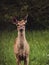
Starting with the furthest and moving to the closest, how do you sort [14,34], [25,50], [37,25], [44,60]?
[37,25]
[14,34]
[44,60]
[25,50]

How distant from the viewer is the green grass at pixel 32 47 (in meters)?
15.3

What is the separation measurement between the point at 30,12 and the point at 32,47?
6079mm

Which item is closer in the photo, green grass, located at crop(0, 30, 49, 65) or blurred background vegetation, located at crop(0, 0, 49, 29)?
green grass, located at crop(0, 30, 49, 65)

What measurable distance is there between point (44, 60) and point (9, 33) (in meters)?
6.39

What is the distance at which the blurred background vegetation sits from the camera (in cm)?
2281

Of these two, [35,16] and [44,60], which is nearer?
[44,60]

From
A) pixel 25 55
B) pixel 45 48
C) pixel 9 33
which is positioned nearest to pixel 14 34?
pixel 9 33

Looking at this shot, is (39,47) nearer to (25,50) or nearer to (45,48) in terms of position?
(45,48)

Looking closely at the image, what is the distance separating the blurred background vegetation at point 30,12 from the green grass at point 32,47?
3.84ft

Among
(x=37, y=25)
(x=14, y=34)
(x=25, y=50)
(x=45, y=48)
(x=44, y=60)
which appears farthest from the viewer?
(x=37, y=25)

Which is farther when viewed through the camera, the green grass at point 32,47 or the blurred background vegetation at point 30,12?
the blurred background vegetation at point 30,12

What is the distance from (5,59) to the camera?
615 inches

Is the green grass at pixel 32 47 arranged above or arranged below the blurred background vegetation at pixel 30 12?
below

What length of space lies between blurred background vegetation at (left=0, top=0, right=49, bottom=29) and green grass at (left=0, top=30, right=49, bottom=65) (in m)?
1.17
